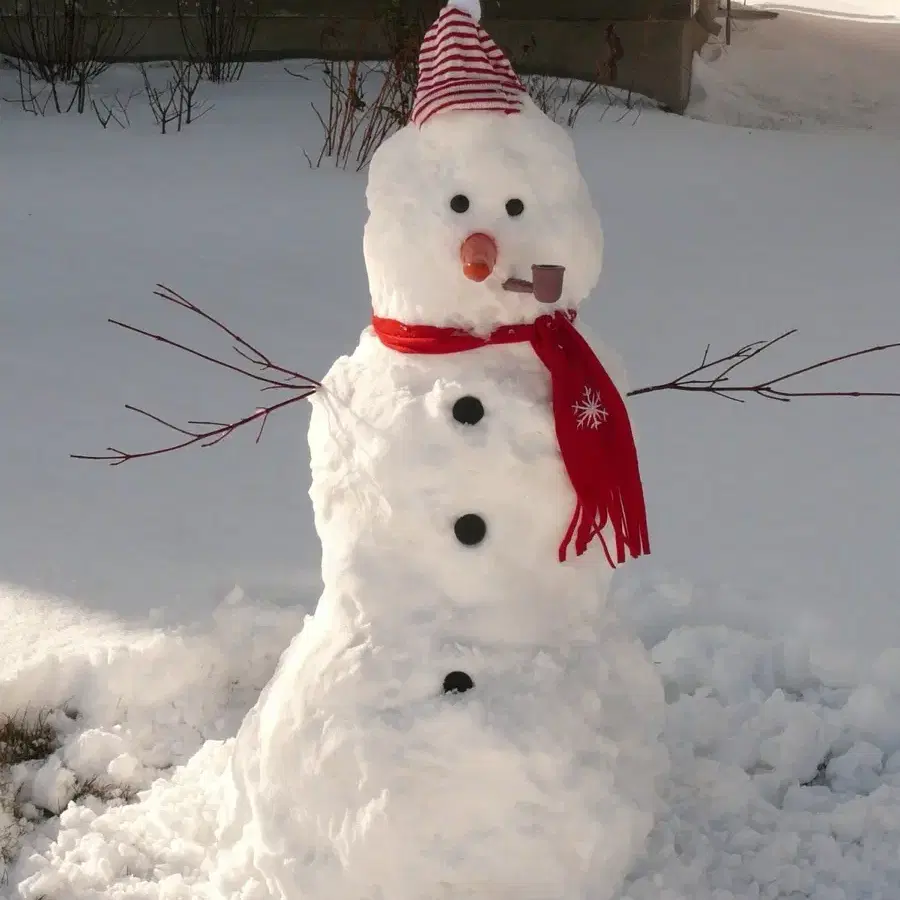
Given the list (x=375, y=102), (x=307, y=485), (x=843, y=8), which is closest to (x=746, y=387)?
(x=307, y=485)

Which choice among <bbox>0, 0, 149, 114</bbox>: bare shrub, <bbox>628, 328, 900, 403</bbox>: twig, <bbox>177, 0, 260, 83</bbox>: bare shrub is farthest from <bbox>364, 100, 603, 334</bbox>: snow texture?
<bbox>177, 0, 260, 83</bbox>: bare shrub

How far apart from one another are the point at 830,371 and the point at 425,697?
2.79 m

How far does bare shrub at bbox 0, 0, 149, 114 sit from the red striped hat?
4832 mm

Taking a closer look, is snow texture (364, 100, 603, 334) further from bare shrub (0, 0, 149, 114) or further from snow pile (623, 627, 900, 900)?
bare shrub (0, 0, 149, 114)

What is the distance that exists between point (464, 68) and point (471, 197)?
7.3 inches

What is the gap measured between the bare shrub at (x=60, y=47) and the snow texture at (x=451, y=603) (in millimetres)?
4919

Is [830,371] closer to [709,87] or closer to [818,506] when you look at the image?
[818,506]

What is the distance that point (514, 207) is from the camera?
5.51ft

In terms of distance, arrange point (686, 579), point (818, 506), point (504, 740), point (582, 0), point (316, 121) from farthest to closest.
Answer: point (582, 0), point (316, 121), point (818, 506), point (686, 579), point (504, 740)

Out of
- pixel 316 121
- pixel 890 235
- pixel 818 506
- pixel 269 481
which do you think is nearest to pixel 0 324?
pixel 269 481

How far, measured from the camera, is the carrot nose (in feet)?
5.22

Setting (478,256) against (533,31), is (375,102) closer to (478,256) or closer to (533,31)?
(533,31)

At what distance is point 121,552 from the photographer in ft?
9.78

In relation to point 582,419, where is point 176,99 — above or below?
below
